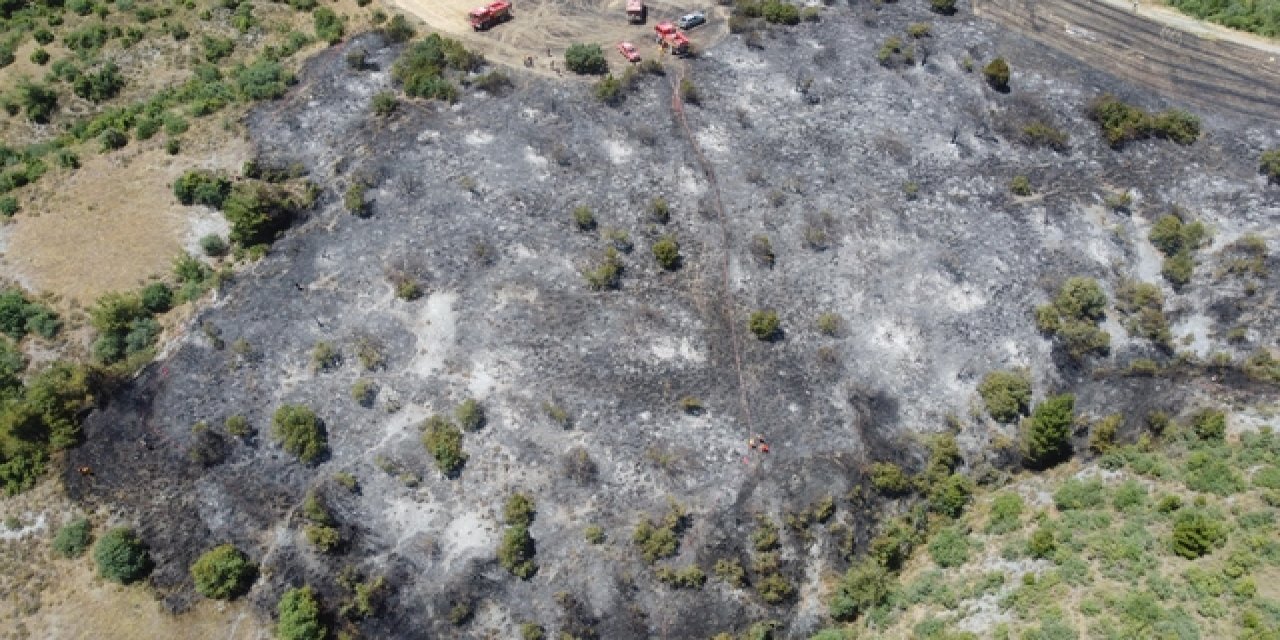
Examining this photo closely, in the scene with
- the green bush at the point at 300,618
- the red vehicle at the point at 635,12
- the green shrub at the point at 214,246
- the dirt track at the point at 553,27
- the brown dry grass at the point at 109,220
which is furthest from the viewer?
the red vehicle at the point at 635,12

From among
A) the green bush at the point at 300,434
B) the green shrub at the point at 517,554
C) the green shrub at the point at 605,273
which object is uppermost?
the green shrub at the point at 605,273

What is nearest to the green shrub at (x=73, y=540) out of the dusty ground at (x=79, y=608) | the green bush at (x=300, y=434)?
the dusty ground at (x=79, y=608)

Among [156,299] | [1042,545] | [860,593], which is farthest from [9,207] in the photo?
[1042,545]

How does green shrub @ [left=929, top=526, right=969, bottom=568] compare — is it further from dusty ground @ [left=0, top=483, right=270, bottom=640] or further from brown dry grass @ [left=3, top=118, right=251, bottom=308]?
brown dry grass @ [left=3, top=118, right=251, bottom=308]

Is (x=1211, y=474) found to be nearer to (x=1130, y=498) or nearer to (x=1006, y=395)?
(x=1130, y=498)

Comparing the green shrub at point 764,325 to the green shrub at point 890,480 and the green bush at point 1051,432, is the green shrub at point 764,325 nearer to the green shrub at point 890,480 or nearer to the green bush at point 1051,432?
the green shrub at point 890,480

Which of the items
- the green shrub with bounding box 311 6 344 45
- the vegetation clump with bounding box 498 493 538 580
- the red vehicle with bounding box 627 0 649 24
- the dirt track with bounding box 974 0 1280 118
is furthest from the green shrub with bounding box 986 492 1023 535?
the green shrub with bounding box 311 6 344 45
